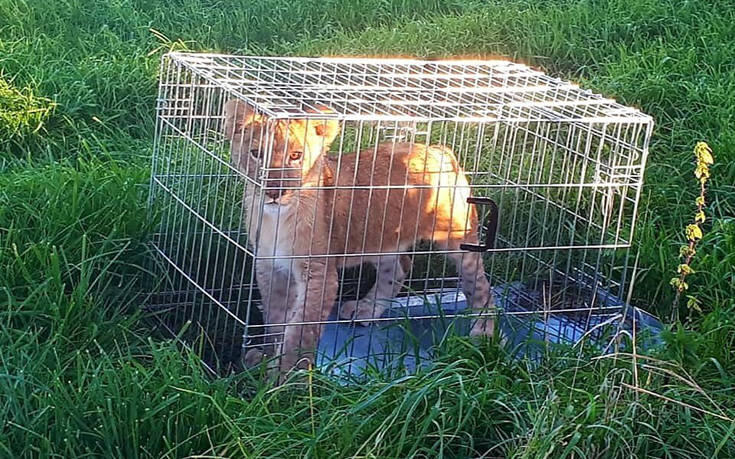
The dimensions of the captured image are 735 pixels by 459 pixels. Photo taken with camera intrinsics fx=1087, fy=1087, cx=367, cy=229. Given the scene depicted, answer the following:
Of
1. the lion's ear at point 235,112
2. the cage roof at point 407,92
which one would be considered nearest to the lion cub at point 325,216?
the lion's ear at point 235,112

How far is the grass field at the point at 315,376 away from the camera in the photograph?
126 inches

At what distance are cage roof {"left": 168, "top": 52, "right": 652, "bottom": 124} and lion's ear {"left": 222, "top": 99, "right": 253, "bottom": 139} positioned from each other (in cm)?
5

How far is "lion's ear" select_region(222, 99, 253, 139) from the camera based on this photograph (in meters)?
4.08

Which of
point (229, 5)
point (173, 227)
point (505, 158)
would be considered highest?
point (229, 5)

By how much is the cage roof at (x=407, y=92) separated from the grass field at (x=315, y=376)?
83 centimetres

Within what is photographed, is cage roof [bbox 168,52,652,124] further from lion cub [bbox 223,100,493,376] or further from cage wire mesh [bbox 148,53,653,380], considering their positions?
lion cub [bbox 223,100,493,376]

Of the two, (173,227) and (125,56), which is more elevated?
(125,56)

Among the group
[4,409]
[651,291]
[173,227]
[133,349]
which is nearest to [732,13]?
[651,291]

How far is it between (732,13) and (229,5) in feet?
Answer: 12.9

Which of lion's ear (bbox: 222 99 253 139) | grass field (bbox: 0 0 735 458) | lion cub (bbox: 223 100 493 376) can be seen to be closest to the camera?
grass field (bbox: 0 0 735 458)

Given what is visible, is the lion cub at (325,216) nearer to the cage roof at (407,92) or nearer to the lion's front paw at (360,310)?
the lion's front paw at (360,310)

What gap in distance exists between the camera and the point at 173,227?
4.50 metres

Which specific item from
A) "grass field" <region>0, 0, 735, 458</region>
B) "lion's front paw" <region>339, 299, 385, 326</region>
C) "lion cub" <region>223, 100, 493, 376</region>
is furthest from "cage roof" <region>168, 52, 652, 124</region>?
"lion's front paw" <region>339, 299, 385, 326</region>

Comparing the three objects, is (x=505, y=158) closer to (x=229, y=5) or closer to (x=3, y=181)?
(x=3, y=181)
